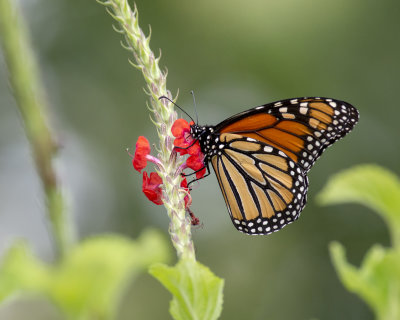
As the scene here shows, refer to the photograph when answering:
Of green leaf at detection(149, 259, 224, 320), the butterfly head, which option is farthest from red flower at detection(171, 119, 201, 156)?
the butterfly head

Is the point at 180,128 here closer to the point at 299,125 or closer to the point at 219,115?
the point at 299,125

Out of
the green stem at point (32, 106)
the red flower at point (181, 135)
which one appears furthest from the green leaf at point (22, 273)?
the red flower at point (181, 135)

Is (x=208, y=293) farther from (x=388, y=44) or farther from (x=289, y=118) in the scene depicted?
(x=388, y=44)

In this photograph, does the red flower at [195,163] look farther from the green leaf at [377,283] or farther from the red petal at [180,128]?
the green leaf at [377,283]

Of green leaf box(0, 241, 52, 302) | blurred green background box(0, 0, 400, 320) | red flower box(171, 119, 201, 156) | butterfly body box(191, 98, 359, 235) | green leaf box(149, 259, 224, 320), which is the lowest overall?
green leaf box(149, 259, 224, 320)

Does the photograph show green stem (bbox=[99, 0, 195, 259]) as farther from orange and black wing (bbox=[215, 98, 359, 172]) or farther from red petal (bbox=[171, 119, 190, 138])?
orange and black wing (bbox=[215, 98, 359, 172])

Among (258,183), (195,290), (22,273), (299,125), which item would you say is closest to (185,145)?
(195,290)
